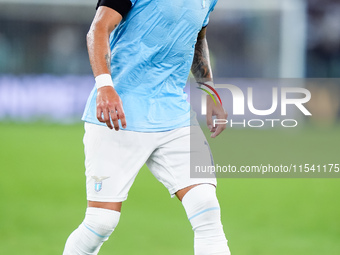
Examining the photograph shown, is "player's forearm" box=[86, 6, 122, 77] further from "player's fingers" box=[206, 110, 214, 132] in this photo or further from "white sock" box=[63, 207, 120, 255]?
"player's fingers" box=[206, 110, 214, 132]

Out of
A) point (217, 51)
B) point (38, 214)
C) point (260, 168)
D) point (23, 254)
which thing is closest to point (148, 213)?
point (38, 214)

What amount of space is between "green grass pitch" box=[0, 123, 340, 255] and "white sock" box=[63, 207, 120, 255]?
6.59ft

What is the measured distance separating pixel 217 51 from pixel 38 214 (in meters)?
15.2

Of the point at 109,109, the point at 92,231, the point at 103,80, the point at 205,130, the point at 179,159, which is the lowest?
the point at 205,130

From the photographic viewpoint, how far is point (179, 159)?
414 cm

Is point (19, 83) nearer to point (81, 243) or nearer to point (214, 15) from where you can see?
point (214, 15)

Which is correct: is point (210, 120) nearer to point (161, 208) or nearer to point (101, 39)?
point (101, 39)

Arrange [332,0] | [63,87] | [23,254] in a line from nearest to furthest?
[23,254] < [63,87] < [332,0]

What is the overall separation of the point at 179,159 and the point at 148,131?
0.25 metres

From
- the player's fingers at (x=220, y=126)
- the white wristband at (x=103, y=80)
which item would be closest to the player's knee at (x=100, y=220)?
the white wristband at (x=103, y=80)

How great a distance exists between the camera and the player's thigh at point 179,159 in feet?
13.5

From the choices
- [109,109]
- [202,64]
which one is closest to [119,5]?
[109,109]

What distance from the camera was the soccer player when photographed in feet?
13.2

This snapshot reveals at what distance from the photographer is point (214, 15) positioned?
2252 centimetres
